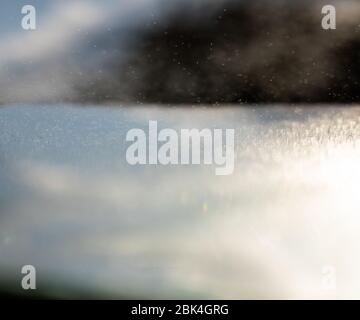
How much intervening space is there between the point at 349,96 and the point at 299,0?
17.3 inches

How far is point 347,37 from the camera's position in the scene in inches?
128

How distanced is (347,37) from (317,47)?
0.42ft

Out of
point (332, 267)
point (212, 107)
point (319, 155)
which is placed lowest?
point (332, 267)

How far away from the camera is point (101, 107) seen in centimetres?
319
